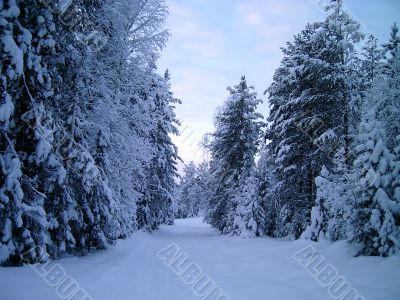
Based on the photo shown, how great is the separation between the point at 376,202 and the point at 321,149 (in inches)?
294

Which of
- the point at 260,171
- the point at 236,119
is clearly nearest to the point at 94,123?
the point at 260,171

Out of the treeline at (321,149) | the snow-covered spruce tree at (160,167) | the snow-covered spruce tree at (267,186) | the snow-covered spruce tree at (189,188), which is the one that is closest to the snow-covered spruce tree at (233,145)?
the treeline at (321,149)

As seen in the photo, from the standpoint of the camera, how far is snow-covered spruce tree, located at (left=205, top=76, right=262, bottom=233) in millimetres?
25141

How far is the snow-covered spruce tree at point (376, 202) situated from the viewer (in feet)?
26.5

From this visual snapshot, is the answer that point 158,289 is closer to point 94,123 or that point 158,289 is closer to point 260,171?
point 94,123

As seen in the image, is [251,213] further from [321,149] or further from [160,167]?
[160,167]

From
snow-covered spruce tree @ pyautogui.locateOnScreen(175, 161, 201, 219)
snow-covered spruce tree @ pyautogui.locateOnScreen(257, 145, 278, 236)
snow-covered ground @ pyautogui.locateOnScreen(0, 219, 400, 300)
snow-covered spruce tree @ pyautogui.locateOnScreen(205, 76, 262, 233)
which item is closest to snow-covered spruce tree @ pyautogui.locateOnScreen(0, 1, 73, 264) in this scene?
snow-covered ground @ pyautogui.locateOnScreen(0, 219, 400, 300)

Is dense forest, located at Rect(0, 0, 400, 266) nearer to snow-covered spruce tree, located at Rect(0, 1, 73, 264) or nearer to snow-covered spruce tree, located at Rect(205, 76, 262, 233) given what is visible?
snow-covered spruce tree, located at Rect(0, 1, 73, 264)

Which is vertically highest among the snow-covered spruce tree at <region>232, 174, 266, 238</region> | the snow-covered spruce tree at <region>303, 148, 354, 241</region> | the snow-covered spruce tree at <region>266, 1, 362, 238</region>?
the snow-covered spruce tree at <region>266, 1, 362, 238</region>

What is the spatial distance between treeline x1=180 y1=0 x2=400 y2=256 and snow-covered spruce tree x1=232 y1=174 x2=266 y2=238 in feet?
0.22

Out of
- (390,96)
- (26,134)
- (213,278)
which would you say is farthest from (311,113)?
(26,134)

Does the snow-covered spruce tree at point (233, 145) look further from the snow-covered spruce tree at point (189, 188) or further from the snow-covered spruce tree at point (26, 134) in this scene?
the snow-covered spruce tree at point (189, 188)

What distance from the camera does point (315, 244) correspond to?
40.8ft

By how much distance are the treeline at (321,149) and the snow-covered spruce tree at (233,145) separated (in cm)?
8
